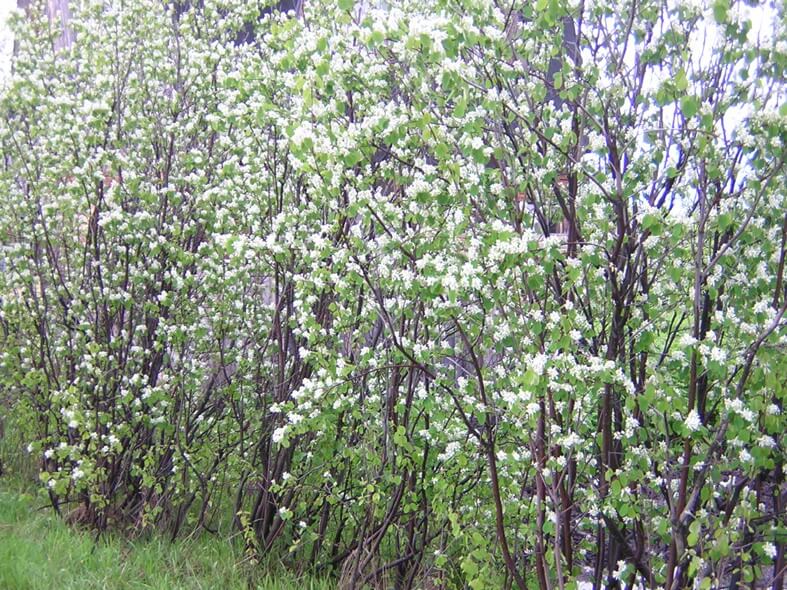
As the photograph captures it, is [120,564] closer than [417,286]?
No

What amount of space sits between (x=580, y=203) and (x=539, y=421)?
897 millimetres

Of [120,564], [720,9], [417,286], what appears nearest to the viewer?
[720,9]

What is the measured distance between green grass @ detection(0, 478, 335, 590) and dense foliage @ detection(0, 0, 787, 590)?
24 cm

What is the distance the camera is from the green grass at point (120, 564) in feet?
15.0

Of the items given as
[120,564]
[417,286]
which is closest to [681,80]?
[417,286]

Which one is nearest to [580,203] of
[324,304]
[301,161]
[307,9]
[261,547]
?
[301,161]

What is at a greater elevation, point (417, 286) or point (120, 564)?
point (417, 286)

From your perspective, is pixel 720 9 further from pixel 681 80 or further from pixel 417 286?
pixel 417 286

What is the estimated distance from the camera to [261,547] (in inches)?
201

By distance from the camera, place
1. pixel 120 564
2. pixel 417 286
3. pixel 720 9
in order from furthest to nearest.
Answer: pixel 120 564
pixel 417 286
pixel 720 9

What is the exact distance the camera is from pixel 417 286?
3.43 metres

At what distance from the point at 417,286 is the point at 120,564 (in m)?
2.75

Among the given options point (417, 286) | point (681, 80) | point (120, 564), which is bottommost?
point (120, 564)

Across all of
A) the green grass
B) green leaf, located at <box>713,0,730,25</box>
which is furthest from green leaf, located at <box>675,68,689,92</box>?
the green grass
